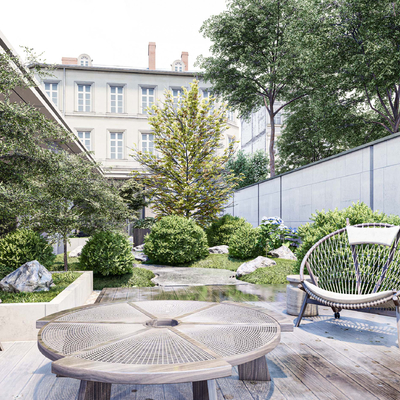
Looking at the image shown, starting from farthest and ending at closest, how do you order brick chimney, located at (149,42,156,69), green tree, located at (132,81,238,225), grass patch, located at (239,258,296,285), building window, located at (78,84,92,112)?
brick chimney, located at (149,42,156,69)
building window, located at (78,84,92,112)
green tree, located at (132,81,238,225)
grass patch, located at (239,258,296,285)

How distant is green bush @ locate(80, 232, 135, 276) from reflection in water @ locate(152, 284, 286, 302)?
61.7 inches

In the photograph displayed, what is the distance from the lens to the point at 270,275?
777cm

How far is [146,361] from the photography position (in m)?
1.62

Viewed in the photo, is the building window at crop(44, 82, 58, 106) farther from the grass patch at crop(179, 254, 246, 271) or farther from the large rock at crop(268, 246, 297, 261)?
the large rock at crop(268, 246, 297, 261)

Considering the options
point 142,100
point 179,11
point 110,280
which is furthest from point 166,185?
point 142,100

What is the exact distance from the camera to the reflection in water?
557cm

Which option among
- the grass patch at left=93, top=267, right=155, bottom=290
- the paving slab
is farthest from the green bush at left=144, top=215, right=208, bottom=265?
the grass patch at left=93, top=267, right=155, bottom=290

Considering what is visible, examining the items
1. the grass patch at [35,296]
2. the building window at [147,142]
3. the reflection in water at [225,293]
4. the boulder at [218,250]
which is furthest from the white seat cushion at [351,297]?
the building window at [147,142]

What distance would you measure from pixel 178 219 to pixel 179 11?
6.00m

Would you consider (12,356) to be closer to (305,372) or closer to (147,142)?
(305,372)

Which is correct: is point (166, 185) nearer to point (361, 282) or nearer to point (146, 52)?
point (361, 282)

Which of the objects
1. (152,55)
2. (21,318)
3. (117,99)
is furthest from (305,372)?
(152,55)

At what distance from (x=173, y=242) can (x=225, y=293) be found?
15.8 ft

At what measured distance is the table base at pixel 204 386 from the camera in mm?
1781
